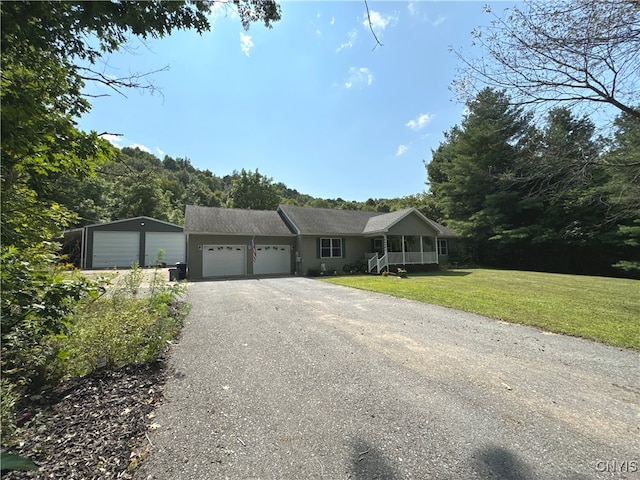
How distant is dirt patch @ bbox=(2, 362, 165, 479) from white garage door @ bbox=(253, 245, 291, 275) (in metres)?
15.0

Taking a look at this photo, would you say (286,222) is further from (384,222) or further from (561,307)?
(561,307)

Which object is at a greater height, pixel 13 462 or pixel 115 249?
pixel 115 249

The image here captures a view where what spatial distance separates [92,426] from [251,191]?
148 feet

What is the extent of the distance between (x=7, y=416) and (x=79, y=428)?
1.72 ft

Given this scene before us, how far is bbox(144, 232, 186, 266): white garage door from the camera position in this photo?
930 inches

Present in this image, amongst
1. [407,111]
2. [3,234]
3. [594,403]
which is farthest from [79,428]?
[407,111]

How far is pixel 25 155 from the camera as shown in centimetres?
262

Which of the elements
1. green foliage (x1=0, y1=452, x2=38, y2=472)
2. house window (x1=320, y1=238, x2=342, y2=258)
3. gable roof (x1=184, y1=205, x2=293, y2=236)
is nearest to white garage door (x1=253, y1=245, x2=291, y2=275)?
gable roof (x1=184, y1=205, x2=293, y2=236)

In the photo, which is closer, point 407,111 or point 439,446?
point 439,446

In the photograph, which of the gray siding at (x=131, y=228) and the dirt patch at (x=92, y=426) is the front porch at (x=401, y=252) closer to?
the dirt patch at (x=92, y=426)

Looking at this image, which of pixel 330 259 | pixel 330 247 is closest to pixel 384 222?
pixel 330 247

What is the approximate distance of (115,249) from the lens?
73.8ft

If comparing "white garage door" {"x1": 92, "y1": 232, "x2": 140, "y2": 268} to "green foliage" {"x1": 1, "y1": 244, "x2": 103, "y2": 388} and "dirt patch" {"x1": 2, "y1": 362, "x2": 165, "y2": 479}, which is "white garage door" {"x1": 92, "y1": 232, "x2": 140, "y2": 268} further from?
"dirt patch" {"x1": 2, "y1": 362, "x2": 165, "y2": 479}

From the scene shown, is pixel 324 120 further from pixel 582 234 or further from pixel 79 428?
pixel 582 234
